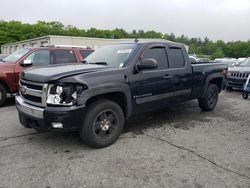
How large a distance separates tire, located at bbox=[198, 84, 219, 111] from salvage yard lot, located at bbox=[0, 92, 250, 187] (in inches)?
37.7

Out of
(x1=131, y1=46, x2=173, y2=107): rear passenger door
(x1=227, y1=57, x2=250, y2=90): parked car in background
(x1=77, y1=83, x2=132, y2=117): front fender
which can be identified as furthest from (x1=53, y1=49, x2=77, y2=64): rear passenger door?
(x1=227, y1=57, x2=250, y2=90): parked car in background

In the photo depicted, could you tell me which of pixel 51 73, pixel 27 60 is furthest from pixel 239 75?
pixel 51 73

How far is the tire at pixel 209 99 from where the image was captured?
7320 mm

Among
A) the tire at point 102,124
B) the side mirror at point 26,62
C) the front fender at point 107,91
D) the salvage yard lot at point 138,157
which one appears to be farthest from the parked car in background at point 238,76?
the side mirror at point 26,62

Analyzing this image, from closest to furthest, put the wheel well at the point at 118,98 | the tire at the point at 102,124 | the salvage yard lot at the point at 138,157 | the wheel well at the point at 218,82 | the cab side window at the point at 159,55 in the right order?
the salvage yard lot at the point at 138,157, the tire at the point at 102,124, the wheel well at the point at 118,98, the cab side window at the point at 159,55, the wheel well at the point at 218,82

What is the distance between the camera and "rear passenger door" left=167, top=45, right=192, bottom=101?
6037mm

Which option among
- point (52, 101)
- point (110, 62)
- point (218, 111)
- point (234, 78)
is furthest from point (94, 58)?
point (234, 78)

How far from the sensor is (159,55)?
19.2ft

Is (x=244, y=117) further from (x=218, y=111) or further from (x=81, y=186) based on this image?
(x=81, y=186)

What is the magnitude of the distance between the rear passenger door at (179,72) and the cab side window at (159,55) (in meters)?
0.15

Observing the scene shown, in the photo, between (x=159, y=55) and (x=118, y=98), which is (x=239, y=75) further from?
(x=118, y=98)

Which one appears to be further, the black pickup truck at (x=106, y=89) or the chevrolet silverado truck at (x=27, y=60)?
the chevrolet silverado truck at (x=27, y=60)

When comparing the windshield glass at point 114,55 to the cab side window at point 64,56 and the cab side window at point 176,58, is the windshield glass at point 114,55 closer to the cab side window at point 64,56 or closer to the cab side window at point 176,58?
the cab side window at point 176,58

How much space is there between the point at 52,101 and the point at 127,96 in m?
1.36
